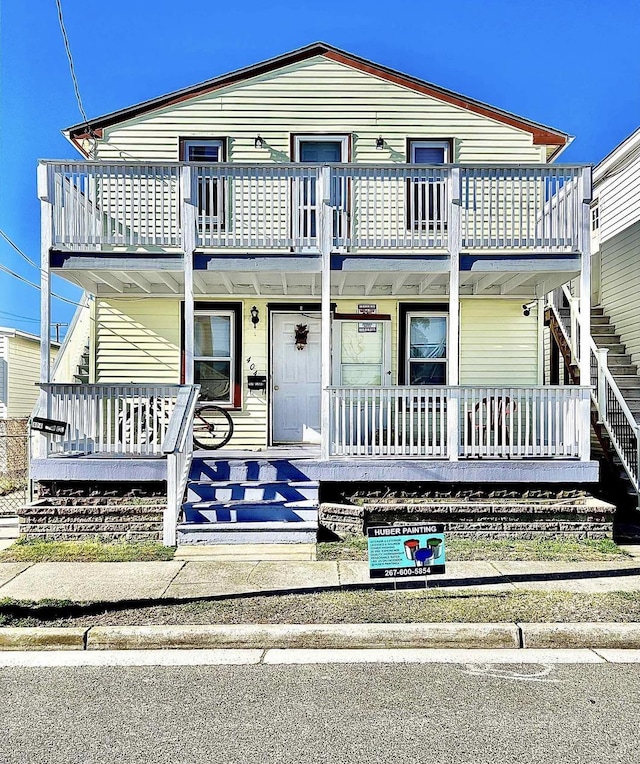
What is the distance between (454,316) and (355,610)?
15.9 feet

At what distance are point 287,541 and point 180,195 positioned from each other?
4.92m

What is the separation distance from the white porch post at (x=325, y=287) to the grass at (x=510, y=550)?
5.13ft

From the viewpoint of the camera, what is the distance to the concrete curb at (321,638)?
16.5ft

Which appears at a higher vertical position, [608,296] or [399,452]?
[608,296]

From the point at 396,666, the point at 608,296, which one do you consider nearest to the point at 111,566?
the point at 396,666

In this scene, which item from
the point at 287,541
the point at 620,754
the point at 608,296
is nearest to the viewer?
the point at 620,754

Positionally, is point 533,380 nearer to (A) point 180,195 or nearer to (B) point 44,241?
(A) point 180,195

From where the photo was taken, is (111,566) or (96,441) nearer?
(111,566)

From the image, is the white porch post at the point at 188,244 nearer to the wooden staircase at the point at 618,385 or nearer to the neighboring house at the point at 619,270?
the wooden staircase at the point at 618,385

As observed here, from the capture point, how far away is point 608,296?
13.6 meters

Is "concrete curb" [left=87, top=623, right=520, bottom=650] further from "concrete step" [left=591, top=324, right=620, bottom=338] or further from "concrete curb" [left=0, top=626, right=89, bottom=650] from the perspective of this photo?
"concrete step" [left=591, top=324, right=620, bottom=338]

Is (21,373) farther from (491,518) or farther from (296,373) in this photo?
(491,518)

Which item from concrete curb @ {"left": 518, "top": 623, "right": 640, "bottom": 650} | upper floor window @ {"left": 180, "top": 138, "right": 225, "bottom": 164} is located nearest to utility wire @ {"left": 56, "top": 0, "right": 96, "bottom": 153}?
upper floor window @ {"left": 180, "top": 138, "right": 225, "bottom": 164}

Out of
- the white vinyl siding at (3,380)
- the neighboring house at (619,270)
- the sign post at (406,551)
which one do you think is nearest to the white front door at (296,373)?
the neighboring house at (619,270)
